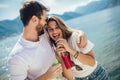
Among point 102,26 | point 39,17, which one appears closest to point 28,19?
point 39,17

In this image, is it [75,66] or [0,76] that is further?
[0,76]

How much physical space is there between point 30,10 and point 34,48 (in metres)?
0.28

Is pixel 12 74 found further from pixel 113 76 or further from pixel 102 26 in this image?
pixel 102 26

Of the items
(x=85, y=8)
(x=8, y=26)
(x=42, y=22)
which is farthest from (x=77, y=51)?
(x=85, y=8)

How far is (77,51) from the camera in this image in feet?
5.98

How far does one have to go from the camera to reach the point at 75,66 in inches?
75.7

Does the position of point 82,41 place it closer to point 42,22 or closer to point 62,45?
point 62,45

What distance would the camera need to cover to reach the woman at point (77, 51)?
184 centimetres

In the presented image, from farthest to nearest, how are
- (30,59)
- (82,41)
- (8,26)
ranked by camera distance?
(8,26)
(82,41)
(30,59)

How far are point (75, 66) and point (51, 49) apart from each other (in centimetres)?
23

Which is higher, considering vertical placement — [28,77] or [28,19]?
[28,19]

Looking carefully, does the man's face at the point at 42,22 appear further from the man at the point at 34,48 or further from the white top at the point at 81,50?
the white top at the point at 81,50

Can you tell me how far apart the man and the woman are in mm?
82

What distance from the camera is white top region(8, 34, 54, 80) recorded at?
1.67 meters
